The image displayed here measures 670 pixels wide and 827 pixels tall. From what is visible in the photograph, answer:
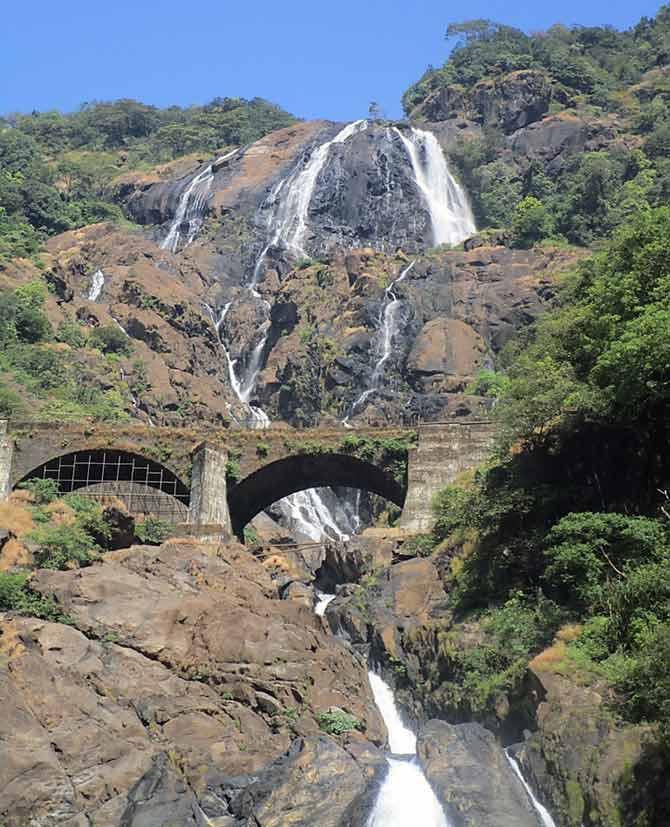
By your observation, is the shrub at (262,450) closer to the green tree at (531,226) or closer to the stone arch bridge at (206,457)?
the stone arch bridge at (206,457)

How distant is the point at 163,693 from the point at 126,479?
19.9 metres

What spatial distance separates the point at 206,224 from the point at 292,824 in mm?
79716

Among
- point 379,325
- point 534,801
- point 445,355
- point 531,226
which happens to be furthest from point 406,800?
point 531,226

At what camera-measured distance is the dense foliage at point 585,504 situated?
26.9 m

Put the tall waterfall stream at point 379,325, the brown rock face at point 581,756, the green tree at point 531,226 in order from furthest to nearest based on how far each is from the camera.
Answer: the green tree at point 531,226 < the tall waterfall stream at point 379,325 < the brown rock face at point 581,756

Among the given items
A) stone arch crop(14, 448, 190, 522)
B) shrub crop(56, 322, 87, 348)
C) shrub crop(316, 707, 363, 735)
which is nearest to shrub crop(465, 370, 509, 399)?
stone arch crop(14, 448, 190, 522)

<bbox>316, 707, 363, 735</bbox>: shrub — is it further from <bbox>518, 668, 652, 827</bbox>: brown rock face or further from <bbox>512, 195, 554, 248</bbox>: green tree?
<bbox>512, 195, 554, 248</bbox>: green tree

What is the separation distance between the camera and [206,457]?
46625mm

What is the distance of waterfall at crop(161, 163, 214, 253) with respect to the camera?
99.2m

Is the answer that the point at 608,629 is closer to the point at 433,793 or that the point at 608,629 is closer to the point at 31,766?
the point at 433,793

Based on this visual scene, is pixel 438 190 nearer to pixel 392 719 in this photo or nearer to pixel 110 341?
pixel 110 341

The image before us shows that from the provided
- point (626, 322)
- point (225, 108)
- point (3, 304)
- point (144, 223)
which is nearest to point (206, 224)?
point (144, 223)

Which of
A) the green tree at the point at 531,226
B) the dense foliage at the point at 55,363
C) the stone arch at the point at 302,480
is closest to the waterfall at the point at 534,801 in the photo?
the stone arch at the point at 302,480

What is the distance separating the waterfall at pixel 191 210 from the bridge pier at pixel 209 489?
52.9 m
